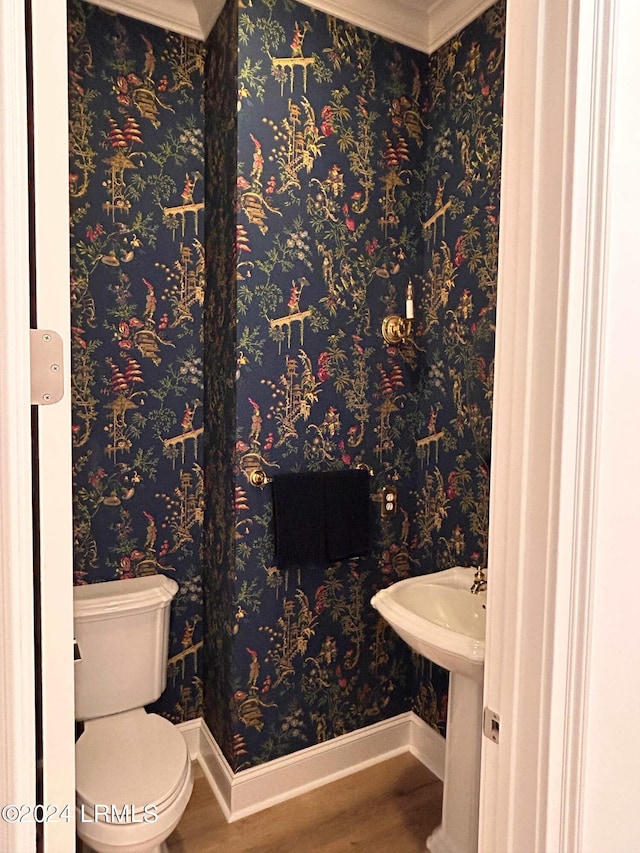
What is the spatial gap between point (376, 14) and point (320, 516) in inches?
71.0

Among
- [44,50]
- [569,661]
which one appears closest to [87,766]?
[569,661]

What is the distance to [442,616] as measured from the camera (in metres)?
1.99

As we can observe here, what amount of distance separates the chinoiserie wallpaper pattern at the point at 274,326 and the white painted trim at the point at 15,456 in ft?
4.22

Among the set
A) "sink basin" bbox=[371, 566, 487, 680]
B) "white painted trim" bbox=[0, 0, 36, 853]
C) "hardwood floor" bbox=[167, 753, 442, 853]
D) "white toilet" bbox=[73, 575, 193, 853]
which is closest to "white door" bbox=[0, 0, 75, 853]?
"white painted trim" bbox=[0, 0, 36, 853]

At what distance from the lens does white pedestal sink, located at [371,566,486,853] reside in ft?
5.38

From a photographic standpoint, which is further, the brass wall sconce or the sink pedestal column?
the brass wall sconce

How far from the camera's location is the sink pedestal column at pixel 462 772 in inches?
70.2

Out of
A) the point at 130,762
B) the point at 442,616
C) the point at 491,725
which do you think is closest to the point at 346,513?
the point at 442,616

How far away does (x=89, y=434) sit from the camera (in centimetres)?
214

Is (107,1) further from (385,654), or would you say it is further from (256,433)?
(385,654)

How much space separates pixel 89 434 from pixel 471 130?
1.73 meters

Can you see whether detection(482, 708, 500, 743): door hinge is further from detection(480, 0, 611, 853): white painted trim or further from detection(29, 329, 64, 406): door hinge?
detection(29, 329, 64, 406): door hinge

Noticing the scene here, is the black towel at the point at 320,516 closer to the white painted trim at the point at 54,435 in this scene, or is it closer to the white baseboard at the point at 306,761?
the white baseboard at the point at 306,761

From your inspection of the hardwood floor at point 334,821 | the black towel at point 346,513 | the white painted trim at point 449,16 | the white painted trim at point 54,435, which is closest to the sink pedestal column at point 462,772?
the hardwood floor at point 334,821
